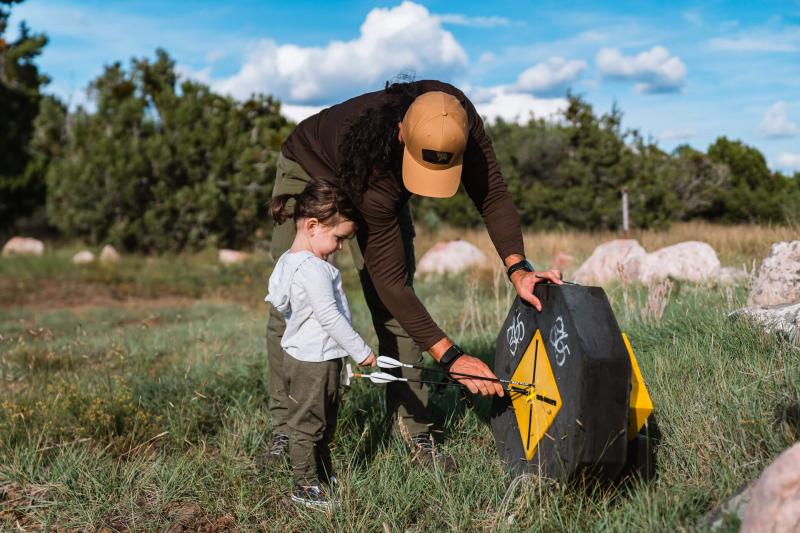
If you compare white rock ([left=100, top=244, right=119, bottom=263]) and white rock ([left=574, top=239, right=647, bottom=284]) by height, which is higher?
white rock ([left=574, top=239, right=647, bottom=284])

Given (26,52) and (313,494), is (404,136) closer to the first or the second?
(313,494)

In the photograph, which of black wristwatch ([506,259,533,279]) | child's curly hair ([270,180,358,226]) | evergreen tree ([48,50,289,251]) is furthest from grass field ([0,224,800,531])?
evergreen tree ([48,50,289,251])

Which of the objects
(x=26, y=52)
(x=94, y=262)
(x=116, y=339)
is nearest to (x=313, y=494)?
(x=116, y=339)

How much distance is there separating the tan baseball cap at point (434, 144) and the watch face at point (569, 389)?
2.19ft

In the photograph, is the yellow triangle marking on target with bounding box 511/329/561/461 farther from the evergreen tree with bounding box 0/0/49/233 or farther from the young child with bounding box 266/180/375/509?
the evergreen tree with bounding box 0/0/49/233

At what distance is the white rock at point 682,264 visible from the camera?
7.97 meters

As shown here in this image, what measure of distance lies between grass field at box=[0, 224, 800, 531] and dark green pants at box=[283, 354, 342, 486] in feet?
0.55

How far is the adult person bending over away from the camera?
3.17 m

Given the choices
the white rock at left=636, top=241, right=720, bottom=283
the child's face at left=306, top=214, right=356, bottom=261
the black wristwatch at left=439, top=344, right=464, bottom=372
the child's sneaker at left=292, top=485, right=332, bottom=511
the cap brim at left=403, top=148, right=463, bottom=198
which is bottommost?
the child's sneaker at left=292, top=485, right=332, bottom=511

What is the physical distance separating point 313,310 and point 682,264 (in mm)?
5939

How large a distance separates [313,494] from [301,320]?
31.5 inches

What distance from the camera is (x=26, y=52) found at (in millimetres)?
19578

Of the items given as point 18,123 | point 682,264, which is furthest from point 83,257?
point 682,264

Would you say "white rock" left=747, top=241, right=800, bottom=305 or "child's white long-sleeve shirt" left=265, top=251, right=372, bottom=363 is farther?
"white rock" left=747, top=241, right=800, bottom=305
